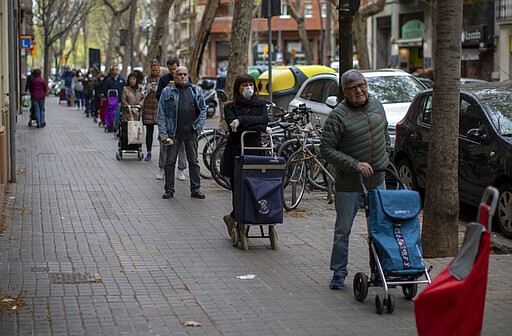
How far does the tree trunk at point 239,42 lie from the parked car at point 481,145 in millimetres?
6558

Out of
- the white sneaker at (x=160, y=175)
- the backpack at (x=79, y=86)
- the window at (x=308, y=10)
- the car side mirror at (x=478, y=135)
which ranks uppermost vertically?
the window at (x=308, y=10)

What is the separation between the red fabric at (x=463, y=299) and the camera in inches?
208

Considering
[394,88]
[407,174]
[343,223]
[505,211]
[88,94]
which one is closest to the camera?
[343,223]

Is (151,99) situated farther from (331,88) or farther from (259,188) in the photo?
(259,188)

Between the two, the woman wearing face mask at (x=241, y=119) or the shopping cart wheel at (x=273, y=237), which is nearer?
the shopping cart wheel at (x=273, y=237)

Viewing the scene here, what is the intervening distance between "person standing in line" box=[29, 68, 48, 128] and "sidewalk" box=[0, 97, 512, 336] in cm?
1472

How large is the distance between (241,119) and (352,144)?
2853mm

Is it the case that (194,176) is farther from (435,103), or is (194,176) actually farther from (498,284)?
(498,284)

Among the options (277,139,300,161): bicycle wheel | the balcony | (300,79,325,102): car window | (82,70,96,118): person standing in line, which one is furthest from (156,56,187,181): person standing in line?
the balcony

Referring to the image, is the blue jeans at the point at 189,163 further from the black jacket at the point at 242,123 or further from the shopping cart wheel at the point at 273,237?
the shopping cart wheel at the point at 273,237

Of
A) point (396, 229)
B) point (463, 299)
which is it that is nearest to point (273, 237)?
point (396, 229)

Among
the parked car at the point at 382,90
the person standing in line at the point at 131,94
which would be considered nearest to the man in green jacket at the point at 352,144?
the parked car at the point at 382,90

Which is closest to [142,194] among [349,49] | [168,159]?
[168,159]

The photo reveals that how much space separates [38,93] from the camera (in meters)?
29.3
